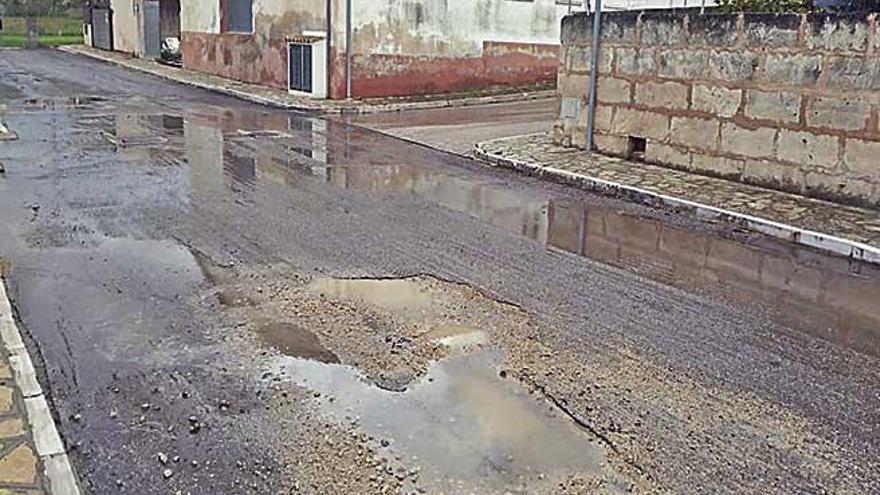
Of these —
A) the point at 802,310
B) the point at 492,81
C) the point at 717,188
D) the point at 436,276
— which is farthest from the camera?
the point at 492,81

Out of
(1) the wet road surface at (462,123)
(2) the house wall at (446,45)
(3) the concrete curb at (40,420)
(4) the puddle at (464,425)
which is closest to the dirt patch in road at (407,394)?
(4) the puddle at (464,425)

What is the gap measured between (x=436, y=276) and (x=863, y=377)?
345 cm

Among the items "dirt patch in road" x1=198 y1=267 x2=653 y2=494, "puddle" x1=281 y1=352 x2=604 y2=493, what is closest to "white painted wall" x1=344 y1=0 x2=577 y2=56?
"dirt patch in road" x1=198 y1=267 x2=653 y2=494

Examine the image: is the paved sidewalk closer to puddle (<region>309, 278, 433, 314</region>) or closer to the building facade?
puddle (<region>309, 278, 433, 314</region>)

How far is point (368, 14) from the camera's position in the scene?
2280 centimetres

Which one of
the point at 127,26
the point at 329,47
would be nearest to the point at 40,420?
the point at 329,47

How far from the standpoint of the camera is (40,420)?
15.6 ft

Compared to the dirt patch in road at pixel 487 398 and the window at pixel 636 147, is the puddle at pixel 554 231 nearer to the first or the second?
the dirt patch in road at pixel 487 398

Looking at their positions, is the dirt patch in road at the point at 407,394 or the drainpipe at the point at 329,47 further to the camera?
the drainpipe at the point at 329,47

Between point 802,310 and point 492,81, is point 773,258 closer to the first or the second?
point 802,310

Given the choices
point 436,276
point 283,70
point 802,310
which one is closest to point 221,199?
point 436,276

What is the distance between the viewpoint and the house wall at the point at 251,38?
24.0 m

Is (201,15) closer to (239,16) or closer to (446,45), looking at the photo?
(239,16)

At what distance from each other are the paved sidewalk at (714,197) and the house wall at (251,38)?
1084 centimetres
